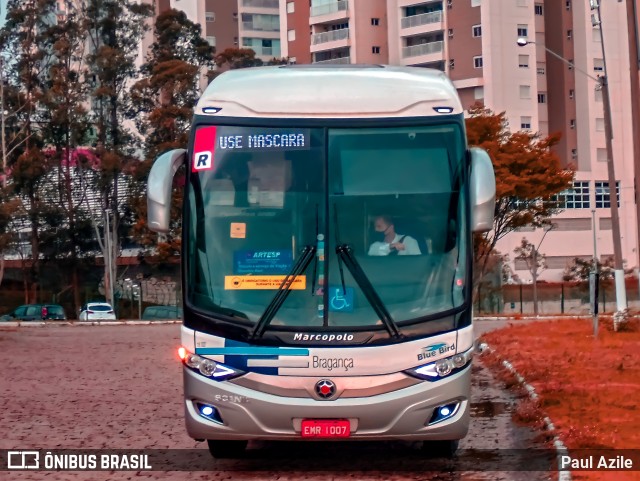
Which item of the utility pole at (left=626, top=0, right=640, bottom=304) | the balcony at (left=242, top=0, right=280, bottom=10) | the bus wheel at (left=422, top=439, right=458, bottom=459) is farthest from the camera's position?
the balcony at (left=242, top=0, right=280, bottom=10)

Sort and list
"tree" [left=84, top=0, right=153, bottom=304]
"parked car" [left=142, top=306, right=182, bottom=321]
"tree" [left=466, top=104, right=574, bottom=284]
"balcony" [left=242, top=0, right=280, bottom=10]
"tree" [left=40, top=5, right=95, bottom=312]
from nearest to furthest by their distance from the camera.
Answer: "tree" [left=466, top=104, right=574, bottom=284] < "parked car" [left=142, top=306, right=182, bottom=321] < "tree" [left=84, top=0, right=153, bottom=304] < "tree" [left=40, top=5, right=95, bottom=312] < "balcony" [left=242, top=0, right=280, bottom=10]

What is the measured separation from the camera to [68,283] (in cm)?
6003

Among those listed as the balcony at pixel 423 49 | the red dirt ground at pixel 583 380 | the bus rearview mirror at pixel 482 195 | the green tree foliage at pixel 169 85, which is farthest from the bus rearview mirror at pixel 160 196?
the balcony at pixel 423 49

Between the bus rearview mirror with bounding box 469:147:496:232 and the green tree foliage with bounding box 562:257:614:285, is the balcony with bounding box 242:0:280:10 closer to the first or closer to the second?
the green tree foliage with bounding box 562:257:614:285

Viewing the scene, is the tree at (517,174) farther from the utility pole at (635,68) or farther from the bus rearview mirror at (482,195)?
the bus rearview mirror at (482,195)

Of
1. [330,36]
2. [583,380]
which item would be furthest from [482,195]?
[330,36]

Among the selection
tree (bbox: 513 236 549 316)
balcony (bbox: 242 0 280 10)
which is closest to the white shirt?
tree (bbox: 513 236 549 316)

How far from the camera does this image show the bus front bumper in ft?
30.3

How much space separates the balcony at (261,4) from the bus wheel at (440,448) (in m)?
82.2

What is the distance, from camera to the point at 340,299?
945cm

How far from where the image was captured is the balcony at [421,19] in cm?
7244

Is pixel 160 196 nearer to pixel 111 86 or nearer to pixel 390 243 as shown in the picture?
pixel 390 243

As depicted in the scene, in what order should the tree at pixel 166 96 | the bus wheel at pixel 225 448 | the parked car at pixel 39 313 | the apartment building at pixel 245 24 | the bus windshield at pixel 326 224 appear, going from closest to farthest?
the bus windshield at pixel 326 224, the bus wheel at pixel 225 448, the parked car at pixel 39 313, the tree at pixel 166 96, the apartment building at pixel 245 24

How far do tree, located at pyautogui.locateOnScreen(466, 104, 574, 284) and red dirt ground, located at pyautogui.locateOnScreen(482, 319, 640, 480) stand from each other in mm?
18426
